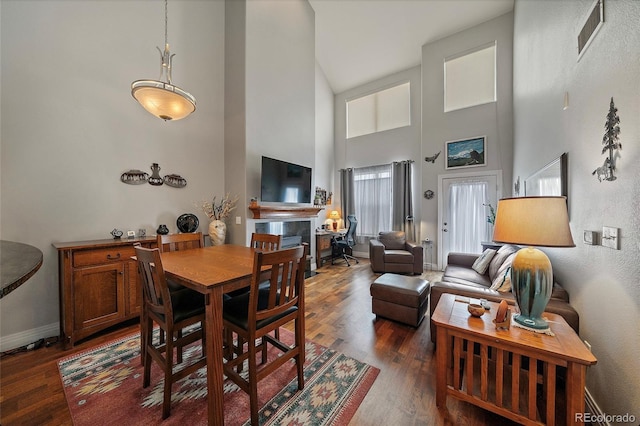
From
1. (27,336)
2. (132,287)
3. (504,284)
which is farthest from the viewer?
(132,287)

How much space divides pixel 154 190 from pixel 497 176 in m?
5.86

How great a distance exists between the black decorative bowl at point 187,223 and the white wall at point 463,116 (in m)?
4.57

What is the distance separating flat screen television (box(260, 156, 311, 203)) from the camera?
365 centimetres

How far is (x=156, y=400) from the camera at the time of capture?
1.55 metres

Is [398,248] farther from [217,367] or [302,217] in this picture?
[217,367]

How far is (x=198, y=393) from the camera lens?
5.29 ft

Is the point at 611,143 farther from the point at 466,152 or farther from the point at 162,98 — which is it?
the point at 466,152

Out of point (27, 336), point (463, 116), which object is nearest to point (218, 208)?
point (27, 336)

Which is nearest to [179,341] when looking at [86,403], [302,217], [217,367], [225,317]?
[225,317]

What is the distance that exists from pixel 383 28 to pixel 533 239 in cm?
541

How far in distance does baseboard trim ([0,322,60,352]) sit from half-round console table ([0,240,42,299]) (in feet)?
5.84

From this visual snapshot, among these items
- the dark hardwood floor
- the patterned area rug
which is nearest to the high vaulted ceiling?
the dark hardwood floor

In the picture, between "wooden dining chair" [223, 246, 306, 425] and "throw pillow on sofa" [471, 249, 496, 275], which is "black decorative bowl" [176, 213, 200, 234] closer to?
"wooden dining chair" [223, 246, 306, 425]

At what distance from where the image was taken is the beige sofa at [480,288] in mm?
1602
